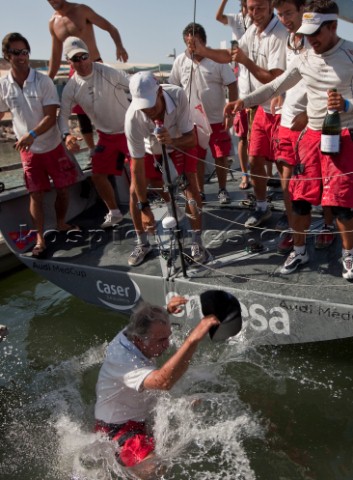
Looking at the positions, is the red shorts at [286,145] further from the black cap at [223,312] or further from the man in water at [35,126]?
the man in water at [35,126]

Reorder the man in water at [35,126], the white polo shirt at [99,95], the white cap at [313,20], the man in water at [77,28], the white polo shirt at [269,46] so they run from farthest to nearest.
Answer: the man in water at [77,28], the white polo shirt at [99,95], the man in water at [35,126], the white polo shirt at [269,46], the white cap at [313,20]

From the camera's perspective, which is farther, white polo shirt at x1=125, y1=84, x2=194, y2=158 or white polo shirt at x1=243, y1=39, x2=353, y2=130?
white polo shirt at x1=125, y1=84, x2=194, y2=158

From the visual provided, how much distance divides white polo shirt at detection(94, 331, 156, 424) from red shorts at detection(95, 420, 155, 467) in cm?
5

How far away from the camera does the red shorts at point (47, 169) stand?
17.4 feet

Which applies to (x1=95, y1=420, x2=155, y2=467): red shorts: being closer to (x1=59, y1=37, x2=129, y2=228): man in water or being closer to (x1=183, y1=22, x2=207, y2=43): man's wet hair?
(x1=59, y1=37, x2=129, y2=228): man in water

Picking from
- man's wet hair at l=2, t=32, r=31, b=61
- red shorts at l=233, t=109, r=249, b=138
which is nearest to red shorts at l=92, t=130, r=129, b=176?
man's wet hair at l=2, t=32, r=31, b=61

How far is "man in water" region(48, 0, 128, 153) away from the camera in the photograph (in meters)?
5.74

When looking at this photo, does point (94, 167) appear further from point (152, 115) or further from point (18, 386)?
point (18, 386)

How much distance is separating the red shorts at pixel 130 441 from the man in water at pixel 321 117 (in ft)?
6.20

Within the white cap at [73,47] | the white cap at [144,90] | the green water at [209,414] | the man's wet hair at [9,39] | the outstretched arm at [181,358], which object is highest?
the man's wet hair at [9,39]

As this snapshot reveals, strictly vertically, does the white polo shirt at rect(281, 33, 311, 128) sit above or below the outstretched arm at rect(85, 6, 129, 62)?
below

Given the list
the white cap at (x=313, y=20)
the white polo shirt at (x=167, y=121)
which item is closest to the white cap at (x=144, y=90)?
the white polo shirt at (x=167, y=121)

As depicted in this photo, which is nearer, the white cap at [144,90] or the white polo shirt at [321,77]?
the white polo shirt at [321,77]

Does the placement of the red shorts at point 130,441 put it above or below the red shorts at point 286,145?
below
